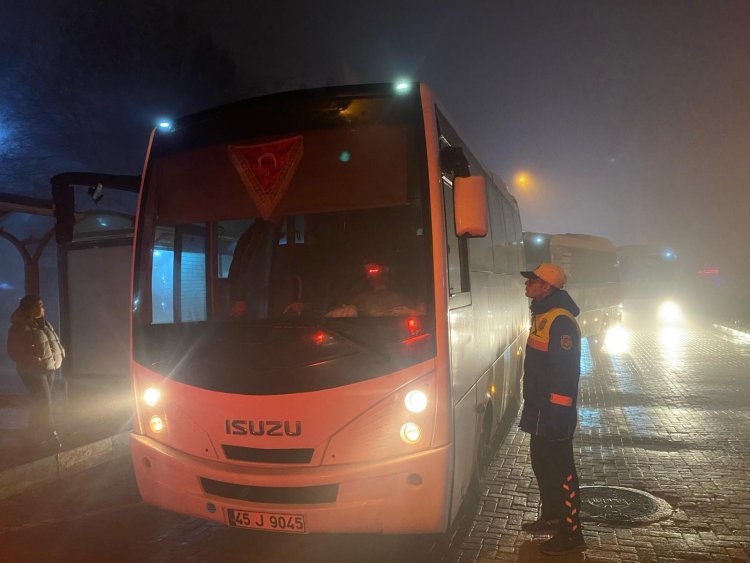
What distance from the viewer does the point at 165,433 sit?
4594mm

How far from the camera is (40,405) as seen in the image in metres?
8.41

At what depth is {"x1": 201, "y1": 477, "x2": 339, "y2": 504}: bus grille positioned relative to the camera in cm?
406

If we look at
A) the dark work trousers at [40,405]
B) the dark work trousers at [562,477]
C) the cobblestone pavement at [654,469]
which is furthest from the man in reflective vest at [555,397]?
the dark work trousers at [40,405]

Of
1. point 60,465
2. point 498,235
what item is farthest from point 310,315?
point 60,465

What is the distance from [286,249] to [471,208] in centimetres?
154

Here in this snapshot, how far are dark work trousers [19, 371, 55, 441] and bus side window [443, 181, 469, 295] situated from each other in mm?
6295

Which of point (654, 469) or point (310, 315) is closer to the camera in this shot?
point (310, 315)

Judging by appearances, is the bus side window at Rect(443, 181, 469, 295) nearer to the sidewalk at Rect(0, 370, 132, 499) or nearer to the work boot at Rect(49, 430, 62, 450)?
the sidewalk at Rect(0, 370, 132, 499)

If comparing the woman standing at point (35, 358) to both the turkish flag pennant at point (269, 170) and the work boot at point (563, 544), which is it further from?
the work boot at point (563, 544)

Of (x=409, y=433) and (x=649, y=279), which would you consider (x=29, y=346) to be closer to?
(x=409, y=433)

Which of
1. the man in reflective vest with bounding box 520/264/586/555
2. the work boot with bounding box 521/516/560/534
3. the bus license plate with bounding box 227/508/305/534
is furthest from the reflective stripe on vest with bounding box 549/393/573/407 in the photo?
the bus license plate with bounding box 227/508/305/534

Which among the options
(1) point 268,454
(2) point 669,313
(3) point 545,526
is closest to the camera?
(1) point 268,454

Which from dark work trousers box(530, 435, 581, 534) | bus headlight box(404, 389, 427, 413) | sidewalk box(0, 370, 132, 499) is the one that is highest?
bus headlight box(404, 389, 427, 413)

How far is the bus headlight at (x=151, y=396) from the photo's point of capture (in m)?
4.62
